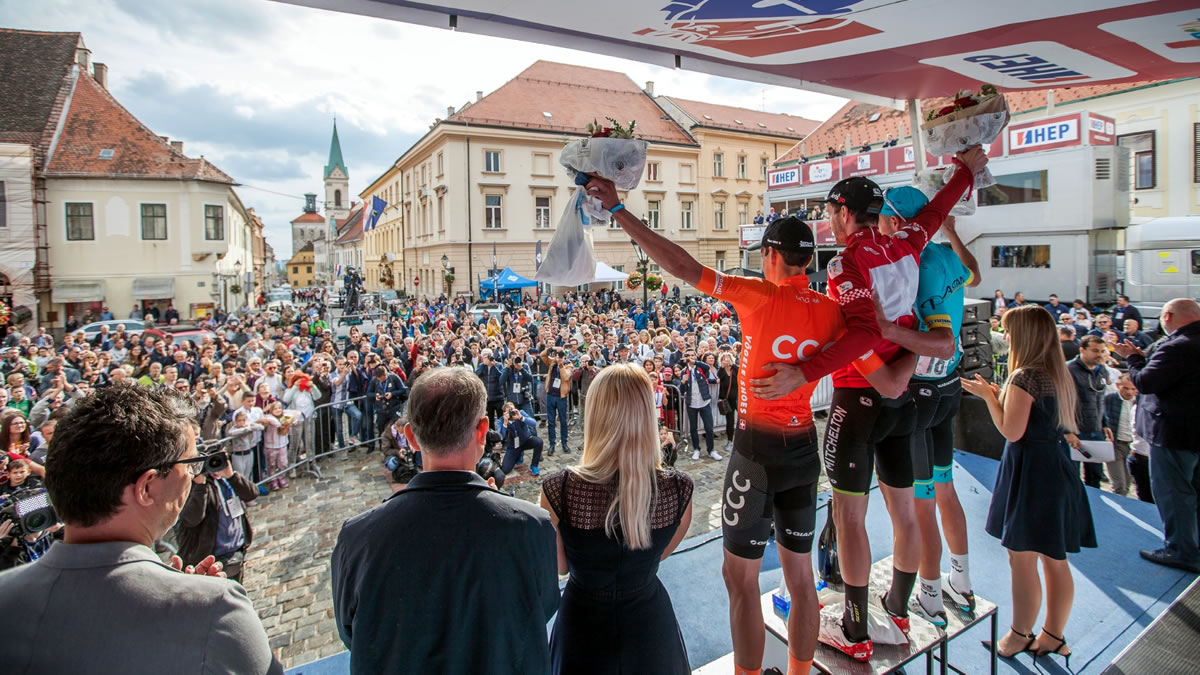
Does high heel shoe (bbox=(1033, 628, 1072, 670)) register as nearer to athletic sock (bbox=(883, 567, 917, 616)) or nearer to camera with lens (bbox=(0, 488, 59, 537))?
athletic sock (bbox=(883, 567, 917, 616))

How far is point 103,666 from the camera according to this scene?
1.15 meters

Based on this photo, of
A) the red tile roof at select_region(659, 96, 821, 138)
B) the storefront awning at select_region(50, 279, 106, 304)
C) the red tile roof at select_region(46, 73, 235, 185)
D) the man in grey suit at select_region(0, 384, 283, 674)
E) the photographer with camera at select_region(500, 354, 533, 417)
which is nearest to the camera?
the man in grey suit at select_region(0, 384, 283, 674)

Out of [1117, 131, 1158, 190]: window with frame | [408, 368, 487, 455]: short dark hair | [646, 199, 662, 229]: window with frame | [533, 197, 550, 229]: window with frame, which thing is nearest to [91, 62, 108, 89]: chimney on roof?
[533, 197, 550, 229]: window with frame

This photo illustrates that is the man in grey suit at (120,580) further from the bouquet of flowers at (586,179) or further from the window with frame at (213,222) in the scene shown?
the window with frame at (213,222)

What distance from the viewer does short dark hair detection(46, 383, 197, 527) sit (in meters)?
1.31

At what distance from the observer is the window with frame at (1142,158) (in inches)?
841

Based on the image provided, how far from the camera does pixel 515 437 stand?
9023mm

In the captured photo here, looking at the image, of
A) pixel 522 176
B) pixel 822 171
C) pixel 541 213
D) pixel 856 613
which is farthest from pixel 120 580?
pixel 541 213

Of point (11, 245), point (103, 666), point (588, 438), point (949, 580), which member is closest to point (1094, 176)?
point (949, 580)

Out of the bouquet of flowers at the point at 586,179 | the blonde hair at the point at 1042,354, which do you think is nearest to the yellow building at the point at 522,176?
the blonde hair at the point at 1042,354

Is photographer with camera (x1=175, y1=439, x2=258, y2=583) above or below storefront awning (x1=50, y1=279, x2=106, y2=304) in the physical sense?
below

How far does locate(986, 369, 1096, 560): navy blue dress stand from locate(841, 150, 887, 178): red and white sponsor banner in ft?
70.2

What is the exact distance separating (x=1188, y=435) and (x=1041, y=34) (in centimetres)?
359

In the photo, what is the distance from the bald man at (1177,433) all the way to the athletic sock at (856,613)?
3.56 metres
